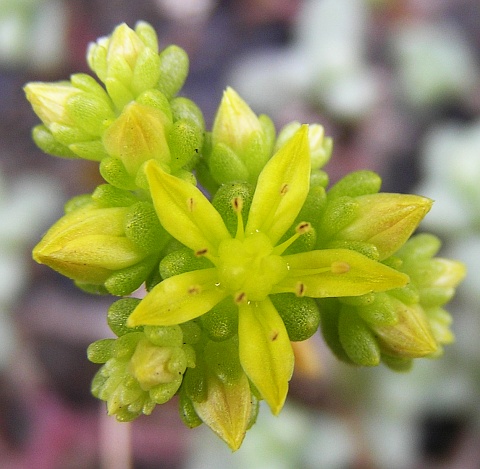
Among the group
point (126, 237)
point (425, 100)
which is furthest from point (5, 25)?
point (126, 237)

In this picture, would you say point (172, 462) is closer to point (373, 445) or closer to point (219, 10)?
point (373, 445)

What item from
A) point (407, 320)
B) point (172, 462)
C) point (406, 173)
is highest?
point (407, 320)

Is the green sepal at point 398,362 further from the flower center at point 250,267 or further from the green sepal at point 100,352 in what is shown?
the green sepal at point 100,352

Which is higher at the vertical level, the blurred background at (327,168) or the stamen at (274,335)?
the stamen at (274,335)

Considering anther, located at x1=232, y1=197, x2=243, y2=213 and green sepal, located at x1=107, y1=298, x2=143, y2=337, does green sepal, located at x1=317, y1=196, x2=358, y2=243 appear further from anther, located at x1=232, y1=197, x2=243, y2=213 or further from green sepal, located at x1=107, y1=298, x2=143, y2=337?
green sepal, located at x1=107, y1=298, x2=143, y2=337

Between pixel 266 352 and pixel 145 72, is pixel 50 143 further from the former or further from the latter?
pixel 266 352

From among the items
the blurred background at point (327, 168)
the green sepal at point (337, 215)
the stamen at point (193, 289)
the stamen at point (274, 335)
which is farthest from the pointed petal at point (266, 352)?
the blurred background at point (327, 168)
